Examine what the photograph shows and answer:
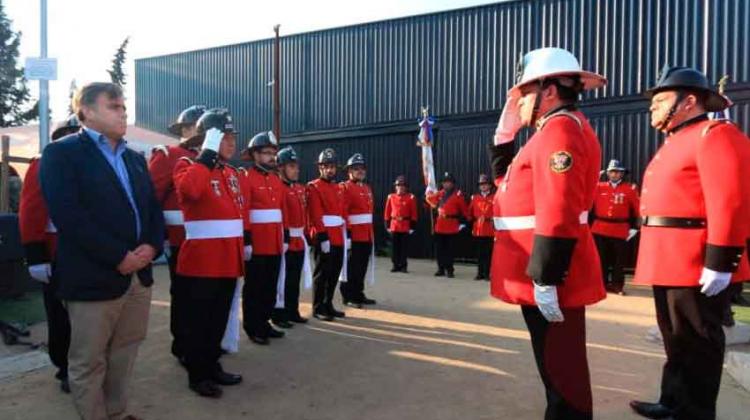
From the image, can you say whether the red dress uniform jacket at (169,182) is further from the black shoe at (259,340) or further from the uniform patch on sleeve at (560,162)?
the uniform patch on sleeve at (560,162)

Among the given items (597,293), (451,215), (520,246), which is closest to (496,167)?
(520,246)

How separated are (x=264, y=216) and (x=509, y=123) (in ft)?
9.85

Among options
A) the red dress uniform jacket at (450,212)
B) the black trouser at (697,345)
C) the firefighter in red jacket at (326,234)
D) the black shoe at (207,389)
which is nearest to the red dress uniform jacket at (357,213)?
the firefighter in red jacket at (326,234)

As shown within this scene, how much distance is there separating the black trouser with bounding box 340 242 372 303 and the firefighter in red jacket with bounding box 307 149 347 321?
0.37m

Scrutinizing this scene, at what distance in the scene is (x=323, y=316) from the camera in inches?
261

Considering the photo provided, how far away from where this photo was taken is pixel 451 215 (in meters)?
11.6

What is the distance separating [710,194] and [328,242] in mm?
4224

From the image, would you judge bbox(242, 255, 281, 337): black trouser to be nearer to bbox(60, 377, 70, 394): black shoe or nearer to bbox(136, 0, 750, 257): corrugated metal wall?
bbox(60, 377, 70, 394): black shoe

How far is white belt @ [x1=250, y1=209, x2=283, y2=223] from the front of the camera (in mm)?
5445

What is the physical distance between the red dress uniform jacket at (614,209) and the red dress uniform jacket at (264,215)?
5.51m

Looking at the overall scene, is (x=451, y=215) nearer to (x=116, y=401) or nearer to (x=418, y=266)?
(x=418, y=266)

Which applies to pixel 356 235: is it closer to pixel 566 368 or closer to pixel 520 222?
pixel 520 222

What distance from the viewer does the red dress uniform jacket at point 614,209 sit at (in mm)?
9000

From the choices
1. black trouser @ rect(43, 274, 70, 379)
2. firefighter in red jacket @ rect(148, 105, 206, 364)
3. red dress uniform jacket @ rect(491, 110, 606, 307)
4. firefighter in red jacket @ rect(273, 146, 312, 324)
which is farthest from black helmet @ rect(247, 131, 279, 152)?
red dress uniform jacket @ rect(491, 110, 606, 307)
